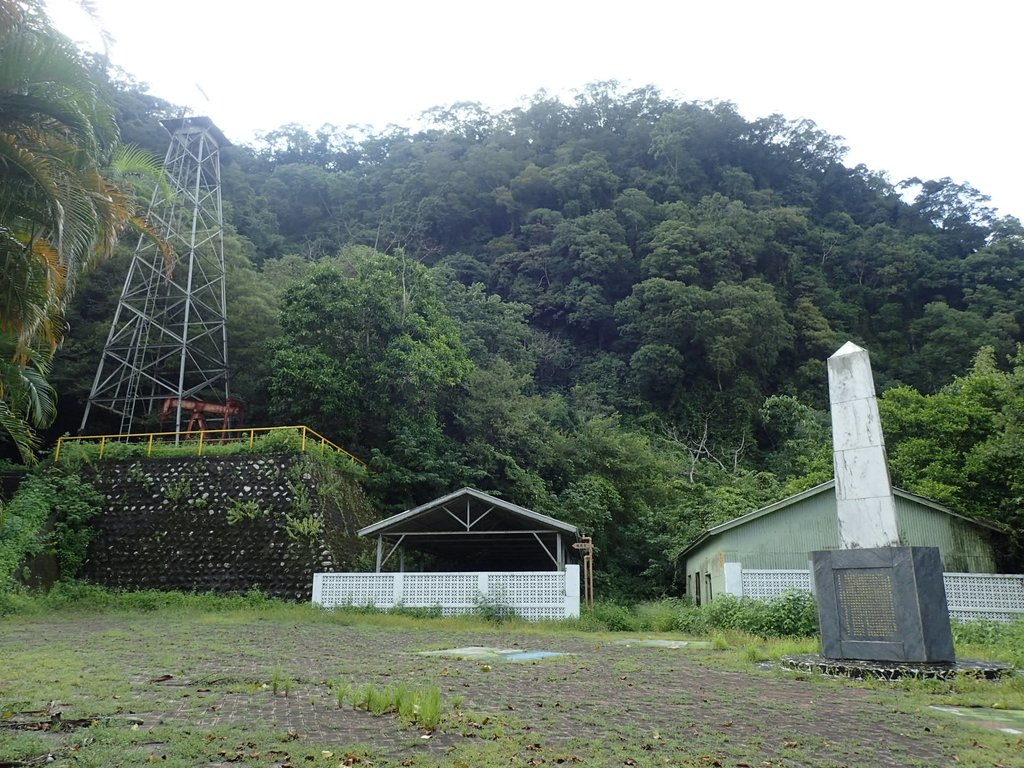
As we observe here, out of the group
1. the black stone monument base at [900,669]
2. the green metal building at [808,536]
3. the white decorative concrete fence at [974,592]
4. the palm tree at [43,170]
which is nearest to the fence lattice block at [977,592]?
the white decorative concrete fence at [974,592]

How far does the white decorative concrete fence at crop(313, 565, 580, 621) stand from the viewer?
55.8 ft

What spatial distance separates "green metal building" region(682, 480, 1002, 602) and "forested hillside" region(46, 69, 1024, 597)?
4.89ft

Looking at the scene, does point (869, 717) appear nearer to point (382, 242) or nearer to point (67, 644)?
point (67, 644)

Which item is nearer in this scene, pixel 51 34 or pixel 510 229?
pixel 51 34

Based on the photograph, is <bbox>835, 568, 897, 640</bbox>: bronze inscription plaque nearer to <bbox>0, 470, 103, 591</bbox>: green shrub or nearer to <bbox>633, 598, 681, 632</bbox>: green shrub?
<bbox>633, 598, 681, 632</bbox>: green shrub

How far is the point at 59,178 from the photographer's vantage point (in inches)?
288

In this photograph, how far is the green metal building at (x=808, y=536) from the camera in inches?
667

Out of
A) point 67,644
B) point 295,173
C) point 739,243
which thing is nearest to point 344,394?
point 67,644

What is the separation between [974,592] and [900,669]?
8046mm

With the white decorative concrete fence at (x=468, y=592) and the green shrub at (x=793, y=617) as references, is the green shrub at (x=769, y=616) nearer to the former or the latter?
the green shrub at (x=793, y=617)

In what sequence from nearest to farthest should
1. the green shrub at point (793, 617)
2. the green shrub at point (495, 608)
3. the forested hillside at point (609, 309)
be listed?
the green shrub at point (793, 617), the green shrub at point (495, 608), the forested hillside at point (609, 309)

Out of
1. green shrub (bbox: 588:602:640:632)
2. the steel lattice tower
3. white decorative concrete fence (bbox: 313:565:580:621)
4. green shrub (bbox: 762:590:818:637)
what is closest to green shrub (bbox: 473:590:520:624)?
white decorative concrete fence (bbox: 313:565:580:621)

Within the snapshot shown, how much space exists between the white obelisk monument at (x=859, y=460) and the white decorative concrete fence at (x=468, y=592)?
8.08m

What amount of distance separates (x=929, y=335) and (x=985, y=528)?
32.5 m
